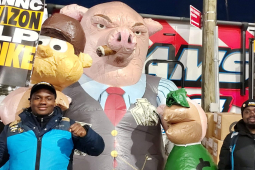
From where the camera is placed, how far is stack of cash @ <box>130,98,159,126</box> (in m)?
2.30

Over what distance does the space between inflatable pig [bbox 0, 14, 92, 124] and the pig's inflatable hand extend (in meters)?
0.76

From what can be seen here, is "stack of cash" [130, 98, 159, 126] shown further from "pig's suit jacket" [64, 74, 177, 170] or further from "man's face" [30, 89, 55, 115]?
"man's face" [30, 89, 55, 115]

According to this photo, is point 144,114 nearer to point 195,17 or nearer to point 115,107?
point 115,107

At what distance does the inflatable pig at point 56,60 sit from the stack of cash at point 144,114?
1.87 feet

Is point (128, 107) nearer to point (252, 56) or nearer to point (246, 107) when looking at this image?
point (246, 107)

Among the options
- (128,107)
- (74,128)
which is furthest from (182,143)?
(74,128)

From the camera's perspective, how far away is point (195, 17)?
350 centimetres

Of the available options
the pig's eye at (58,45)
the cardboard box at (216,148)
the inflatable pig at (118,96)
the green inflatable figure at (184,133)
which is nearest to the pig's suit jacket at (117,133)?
the inflatable pig at (118,96)

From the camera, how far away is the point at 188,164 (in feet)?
6.66

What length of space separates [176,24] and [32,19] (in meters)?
2.45

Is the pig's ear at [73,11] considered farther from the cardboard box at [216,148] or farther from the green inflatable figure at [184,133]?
the cardboard box at [216,148]

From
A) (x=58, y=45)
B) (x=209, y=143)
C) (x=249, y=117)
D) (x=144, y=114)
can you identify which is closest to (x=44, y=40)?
(x=58, y=45)

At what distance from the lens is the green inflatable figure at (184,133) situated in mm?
2057

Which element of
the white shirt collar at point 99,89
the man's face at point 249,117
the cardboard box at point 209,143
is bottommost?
the cardboard box at point 209,143
